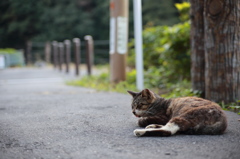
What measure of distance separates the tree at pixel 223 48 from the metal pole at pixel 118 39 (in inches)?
142

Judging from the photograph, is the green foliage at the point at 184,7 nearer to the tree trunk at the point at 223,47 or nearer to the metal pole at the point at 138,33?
the metal pole at the point at 138,33

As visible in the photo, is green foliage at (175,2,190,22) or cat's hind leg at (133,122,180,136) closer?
cat's hind leg at (133,122,180,136)

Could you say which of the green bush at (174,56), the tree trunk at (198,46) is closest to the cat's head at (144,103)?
the tree trunk at (198,46)

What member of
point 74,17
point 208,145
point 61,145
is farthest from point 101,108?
point 74,17

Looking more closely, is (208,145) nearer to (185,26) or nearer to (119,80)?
(185,26)

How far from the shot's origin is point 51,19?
2969 centimetres

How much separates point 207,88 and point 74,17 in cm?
2460

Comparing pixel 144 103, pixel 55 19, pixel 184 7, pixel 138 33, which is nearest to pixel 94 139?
pixel 144 103

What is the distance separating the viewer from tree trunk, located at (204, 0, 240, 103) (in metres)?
4.70

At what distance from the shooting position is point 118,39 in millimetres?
8422

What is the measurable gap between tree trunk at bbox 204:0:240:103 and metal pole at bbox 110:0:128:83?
3.62 metres

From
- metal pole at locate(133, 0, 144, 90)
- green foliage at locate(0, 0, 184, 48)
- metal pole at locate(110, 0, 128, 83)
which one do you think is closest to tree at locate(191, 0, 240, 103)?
metal pole at locate(133, 0, 144, 90)

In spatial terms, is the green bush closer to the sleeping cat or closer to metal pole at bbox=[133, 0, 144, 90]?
metal pole at bbox=[133, 0, 144, 90]

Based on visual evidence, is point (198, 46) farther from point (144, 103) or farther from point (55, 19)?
point (55, 19)
